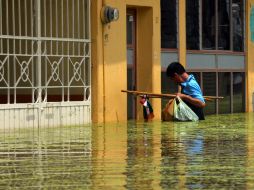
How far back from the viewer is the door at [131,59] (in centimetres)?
2117

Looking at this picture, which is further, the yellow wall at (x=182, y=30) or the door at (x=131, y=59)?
the yellow wall at (x=182, y=30)

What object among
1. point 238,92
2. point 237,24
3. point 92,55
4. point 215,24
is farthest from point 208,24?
point 92,55

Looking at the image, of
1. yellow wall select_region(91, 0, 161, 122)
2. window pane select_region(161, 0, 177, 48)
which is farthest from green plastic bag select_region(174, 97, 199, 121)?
window pane select_region(161, 0, 177, 48)

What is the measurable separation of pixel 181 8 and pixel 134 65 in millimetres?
2133

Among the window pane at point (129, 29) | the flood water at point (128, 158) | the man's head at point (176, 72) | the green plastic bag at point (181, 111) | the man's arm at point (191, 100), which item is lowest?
the flood water at point (128, 158)

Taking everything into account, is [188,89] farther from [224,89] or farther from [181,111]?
[224,89]

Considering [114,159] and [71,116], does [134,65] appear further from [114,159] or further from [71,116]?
[114,159]

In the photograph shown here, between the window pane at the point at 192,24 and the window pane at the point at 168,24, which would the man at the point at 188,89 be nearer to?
the window pane at the point at 168,24

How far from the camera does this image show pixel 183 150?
11.9 m

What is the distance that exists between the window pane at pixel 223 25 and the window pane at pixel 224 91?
806mm

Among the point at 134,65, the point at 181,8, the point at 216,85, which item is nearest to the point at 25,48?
the point at 134,65

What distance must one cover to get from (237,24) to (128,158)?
15004 mm

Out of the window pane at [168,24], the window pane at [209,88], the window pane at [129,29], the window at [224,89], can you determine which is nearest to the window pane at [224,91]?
the window at [224,89]

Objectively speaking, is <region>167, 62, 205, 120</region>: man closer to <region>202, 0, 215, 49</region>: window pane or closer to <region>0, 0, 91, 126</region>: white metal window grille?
<region>0, 0, 91, 126</region>: white metal window grille
